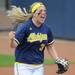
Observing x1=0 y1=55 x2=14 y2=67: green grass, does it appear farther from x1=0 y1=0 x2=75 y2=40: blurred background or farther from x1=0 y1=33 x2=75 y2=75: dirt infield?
x1=0 y1=0 x2=75 y2=40: blurred background

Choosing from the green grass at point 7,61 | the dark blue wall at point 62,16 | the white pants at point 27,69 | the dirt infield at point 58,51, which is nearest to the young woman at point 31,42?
the white pants at point 27,69

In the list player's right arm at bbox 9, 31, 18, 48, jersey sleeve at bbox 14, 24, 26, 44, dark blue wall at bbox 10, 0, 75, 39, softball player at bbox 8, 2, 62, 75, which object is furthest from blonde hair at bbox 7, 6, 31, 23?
dark blue wall at bbox 10, 0, 75, 39

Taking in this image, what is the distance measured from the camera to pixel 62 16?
15867 millimetres

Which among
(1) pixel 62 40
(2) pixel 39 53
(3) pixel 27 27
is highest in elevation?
(3) pixel 27 27

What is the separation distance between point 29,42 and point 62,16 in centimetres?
991

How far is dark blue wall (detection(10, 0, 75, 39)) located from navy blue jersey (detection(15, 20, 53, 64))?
9455 mm

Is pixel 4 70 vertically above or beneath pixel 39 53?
beneath

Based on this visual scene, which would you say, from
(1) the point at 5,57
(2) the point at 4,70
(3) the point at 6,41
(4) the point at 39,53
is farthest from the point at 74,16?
(4) the point at 39,53

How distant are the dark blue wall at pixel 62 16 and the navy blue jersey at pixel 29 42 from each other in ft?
31.0

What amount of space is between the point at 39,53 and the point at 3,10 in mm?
13977

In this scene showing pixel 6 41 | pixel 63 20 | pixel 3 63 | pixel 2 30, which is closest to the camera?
pixel 3 63

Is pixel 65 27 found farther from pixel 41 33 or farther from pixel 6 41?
pixel 41 33

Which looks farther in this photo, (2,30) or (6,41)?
(2,30)

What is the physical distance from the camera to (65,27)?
52.2 ft
